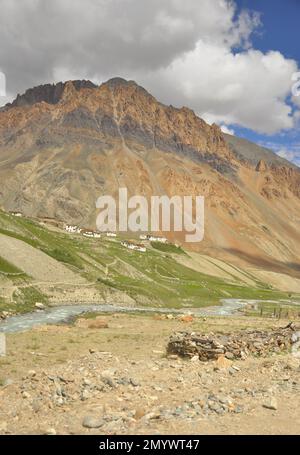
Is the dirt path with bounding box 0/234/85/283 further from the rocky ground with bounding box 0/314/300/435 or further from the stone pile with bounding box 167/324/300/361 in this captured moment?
the stone pile with bounding box 167/324/300/361

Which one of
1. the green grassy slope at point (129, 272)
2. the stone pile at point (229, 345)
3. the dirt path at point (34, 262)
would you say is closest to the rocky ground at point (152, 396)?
the stone pile at point (229, 345)

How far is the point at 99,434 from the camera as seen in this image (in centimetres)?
1869

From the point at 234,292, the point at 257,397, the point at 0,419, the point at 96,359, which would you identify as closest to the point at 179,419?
the point at 257,397

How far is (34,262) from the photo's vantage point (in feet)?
336

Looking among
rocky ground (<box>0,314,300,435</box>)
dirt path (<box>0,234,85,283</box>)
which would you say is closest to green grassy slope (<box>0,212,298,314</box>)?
dirt path (<box>0,234,85,283</box>)

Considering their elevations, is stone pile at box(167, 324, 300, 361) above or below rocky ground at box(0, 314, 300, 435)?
below

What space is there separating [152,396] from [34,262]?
8310cm

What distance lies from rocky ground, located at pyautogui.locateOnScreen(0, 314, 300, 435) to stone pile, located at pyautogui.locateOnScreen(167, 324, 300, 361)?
3.73ft

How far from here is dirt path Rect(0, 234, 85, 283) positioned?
3871 inches

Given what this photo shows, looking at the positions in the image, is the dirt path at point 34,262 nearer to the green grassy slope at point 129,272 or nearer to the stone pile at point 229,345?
the green grassy slope at point 129,272

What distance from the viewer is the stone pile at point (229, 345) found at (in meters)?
34.8

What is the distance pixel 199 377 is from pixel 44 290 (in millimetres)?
68630

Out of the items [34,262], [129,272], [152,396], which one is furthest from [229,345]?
[129,272]

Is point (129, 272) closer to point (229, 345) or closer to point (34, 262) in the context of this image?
point (34, 262)
